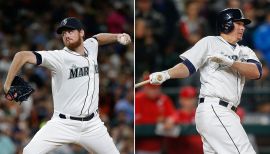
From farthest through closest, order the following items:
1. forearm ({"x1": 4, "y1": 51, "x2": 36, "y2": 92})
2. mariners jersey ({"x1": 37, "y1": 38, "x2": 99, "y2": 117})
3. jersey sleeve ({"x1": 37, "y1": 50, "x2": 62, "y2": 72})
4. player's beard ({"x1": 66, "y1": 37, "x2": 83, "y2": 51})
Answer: player's beard ({"x1": 66, "y1": 37, "x2": 83, "y2": 51})
mariners jersey ({"x1": 37, "y1": 38, "x2": 99, "y2": 117})
jersey sleeve ({"x1": 37, "y1": 50, "x2": 62, "y2": 72})
forearm ({"x1": 4, "y1": 51, "x2": 36, "y2": 92})

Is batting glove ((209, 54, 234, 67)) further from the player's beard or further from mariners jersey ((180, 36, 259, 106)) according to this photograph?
the player's beard

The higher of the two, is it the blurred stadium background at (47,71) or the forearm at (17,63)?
the forearm at (17,63)

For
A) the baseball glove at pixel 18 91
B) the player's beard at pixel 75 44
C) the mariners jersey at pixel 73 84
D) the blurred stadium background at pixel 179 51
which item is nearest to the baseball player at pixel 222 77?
the mariners jersey at pixel 73 84

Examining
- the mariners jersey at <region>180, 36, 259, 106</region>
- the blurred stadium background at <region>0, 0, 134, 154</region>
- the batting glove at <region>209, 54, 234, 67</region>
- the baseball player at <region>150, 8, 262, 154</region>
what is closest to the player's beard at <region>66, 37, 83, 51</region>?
the baseball player at <region>150, 8, 262, 154</region>

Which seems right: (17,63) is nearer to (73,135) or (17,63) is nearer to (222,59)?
(73,135)

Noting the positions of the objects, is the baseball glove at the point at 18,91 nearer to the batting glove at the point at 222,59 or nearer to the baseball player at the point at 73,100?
the baseball player at the point at 73,100
